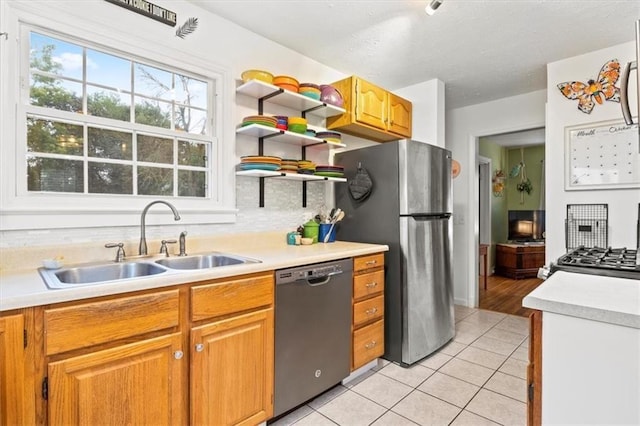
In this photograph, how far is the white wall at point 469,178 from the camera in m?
3.91

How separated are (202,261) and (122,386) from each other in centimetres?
83

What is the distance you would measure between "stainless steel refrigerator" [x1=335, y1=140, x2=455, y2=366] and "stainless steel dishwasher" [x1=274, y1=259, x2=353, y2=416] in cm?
50

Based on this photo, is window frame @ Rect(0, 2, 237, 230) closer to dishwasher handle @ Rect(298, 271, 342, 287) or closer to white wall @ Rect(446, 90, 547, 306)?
dishwasher handle @ Rect(298, 271, 342, 287)

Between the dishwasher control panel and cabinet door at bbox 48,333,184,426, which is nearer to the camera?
cabinet door at bbox 48,333,184,426

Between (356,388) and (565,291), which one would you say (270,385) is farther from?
(565,291)

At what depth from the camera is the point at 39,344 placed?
3.64ft

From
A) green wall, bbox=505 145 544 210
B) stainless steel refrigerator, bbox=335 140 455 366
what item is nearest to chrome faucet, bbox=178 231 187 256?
stainless steel refrigerator, bbox=335 140 455 366

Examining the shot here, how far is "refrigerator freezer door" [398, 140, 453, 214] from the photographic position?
246 cm

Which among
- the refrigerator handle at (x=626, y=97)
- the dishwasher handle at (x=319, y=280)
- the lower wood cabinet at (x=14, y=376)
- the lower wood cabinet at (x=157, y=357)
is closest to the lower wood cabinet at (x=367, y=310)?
the dishwasher handle at (x=319, y=280)

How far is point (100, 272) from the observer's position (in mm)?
1646

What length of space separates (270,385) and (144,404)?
0.61m

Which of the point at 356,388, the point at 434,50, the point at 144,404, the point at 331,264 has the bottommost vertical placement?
the point at 356,388

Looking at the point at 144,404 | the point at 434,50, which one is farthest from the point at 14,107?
the point at 434,50

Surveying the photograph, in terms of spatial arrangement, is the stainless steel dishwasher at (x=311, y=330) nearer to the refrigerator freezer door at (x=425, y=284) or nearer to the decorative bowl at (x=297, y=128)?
the refrigerator freezer door at (x=425, y=284)
